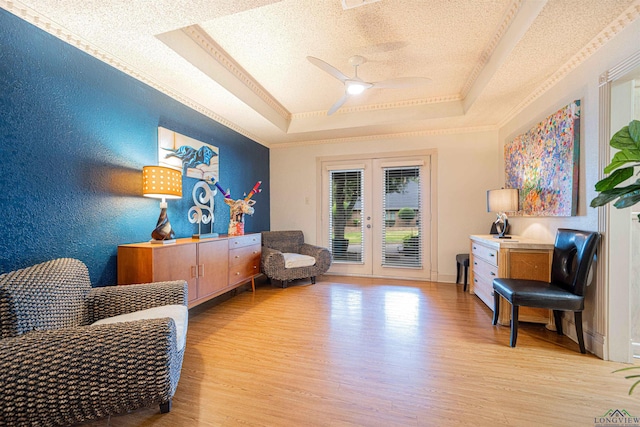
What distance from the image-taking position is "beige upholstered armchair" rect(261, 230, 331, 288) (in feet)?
12.6

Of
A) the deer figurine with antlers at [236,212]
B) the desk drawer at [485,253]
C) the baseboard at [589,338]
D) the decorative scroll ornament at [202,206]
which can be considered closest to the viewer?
the baseboard at [589,338]

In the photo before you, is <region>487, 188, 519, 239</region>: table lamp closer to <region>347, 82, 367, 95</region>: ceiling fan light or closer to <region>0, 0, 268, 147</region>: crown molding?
<region>347, 82, 367, 95</region>: ceiling fan light

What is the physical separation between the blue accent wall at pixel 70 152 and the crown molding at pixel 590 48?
393 cm

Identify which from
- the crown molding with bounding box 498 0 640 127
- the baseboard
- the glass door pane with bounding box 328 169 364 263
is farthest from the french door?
the baseboard

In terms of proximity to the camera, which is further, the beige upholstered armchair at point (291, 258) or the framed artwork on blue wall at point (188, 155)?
the beige upholstered armchair at point (291, 258)

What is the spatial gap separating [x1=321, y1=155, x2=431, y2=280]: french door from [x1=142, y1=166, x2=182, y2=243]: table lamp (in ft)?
9.30

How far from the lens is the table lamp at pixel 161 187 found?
2.29m

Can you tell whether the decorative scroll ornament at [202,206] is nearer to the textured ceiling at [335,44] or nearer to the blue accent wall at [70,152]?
the blue accent wall at [70,152]

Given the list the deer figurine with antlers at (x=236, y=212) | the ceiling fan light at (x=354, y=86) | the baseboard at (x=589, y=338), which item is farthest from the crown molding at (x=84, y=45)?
the baseboard at (x=589, y=338)

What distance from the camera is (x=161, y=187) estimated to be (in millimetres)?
2305

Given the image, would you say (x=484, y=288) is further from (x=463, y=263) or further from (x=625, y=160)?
(x=625, y=160)

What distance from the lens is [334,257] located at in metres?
4.86

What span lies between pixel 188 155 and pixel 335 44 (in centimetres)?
205

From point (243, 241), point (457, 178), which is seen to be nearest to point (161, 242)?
point (243, 241)
